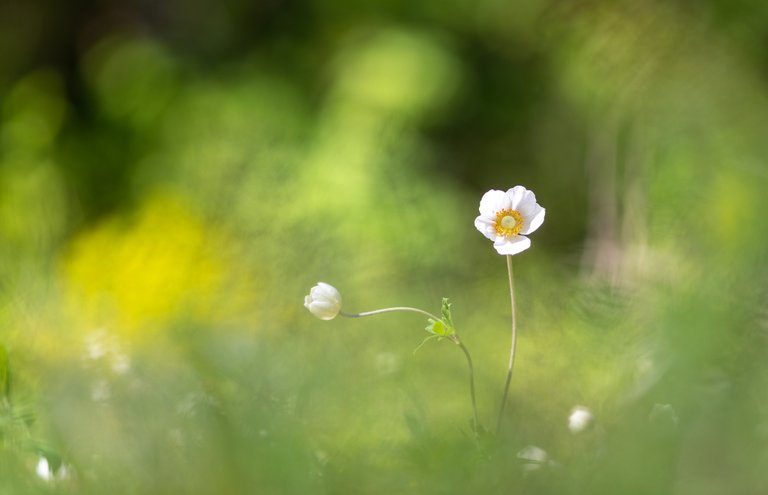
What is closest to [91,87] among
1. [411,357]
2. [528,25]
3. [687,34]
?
[528,25]

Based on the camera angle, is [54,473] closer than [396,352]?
Yes

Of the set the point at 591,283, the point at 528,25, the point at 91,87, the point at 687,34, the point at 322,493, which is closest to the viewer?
the point at 322,493

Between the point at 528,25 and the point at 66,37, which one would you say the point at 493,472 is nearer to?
the point at 528,25

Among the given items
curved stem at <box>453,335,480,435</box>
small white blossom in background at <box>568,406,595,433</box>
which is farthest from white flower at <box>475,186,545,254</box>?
small white blossom in background at <box>568,406,595,433</box>

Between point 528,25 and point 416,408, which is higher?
point 528,25

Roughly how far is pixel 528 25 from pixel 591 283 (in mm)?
3487

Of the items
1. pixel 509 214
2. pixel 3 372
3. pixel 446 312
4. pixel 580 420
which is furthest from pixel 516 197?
pixel 3 372

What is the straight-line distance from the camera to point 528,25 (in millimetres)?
3924

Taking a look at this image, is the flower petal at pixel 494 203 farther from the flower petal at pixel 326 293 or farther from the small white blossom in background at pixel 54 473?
the small white blossom in background at pixel 54 473

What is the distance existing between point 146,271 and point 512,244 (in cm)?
155

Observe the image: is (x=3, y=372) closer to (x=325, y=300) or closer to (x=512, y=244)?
(x=325, y=300)

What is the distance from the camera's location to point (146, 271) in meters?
2.10

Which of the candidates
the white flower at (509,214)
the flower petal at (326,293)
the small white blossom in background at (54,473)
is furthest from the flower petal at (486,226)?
the small white blossom in background at (54,473)

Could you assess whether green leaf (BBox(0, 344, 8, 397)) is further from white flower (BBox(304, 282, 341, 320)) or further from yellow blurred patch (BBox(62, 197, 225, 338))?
white flower (BBox(304, 282, 341, 320))
